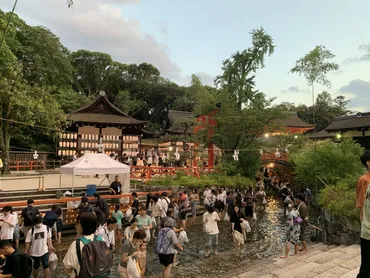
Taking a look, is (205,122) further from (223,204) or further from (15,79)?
(15,79)

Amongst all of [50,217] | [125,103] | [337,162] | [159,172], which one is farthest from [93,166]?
[125,103]

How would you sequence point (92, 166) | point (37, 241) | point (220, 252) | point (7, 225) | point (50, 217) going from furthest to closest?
point (92, 166) < point (220, 252) < point (50, 217) < point (7, 225) < point (37, 241)

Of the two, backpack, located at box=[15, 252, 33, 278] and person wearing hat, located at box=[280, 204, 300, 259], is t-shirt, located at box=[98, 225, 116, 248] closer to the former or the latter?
backpack, located at box=[15, 252, 33, 278]

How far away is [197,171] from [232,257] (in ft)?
45.2

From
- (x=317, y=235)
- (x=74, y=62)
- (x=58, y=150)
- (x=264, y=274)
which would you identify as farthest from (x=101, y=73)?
(x=264, y=274)

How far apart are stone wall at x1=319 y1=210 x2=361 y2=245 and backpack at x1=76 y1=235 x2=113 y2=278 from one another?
391 inches

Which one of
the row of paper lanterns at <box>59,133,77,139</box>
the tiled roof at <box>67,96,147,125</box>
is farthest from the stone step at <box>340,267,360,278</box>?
the row of paper lanterns at <box>59,133,77,139</box>

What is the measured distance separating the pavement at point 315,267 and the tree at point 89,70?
162ft

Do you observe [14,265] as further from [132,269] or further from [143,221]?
[143,221]

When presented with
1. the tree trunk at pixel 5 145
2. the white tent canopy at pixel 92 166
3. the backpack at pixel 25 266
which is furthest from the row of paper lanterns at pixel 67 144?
the backpack at pixel 25 266

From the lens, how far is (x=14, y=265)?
4.11 m

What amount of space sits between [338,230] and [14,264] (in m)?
11.7

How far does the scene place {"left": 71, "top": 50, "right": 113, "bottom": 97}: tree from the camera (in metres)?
52.4

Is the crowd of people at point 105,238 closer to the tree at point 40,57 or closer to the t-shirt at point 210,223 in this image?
the t-shirt at point 210,223
